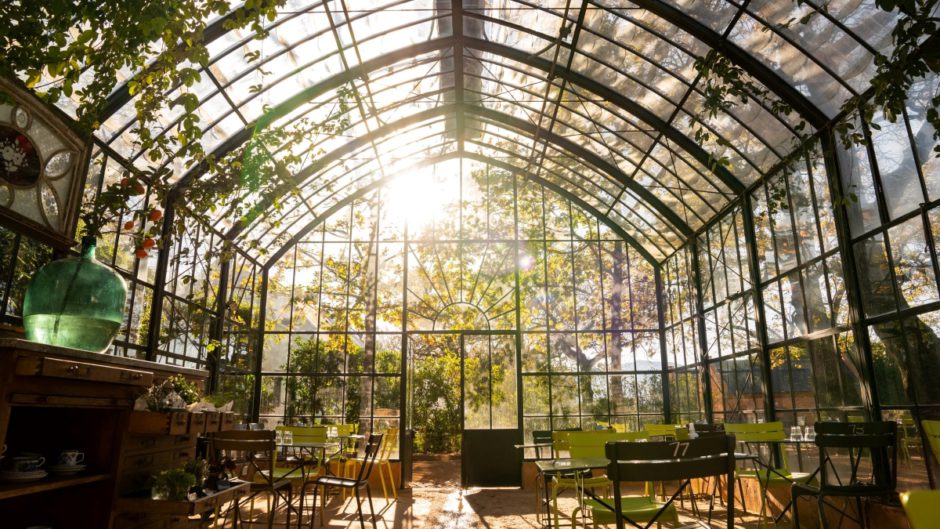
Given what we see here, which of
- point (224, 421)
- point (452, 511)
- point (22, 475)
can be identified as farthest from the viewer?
point (452, 511)

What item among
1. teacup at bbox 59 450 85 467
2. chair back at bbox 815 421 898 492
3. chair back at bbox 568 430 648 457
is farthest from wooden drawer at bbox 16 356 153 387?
chair back at bbox 815 421 898 492

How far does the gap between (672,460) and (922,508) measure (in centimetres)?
115

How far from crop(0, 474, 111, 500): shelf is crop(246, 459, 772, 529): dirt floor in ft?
12.2

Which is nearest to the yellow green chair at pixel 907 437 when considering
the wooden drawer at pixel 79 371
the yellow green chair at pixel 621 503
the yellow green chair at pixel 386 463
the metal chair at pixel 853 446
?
the metal chair at pixel 853 446

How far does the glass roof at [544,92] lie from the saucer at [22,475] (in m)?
3.21

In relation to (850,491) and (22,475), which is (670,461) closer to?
(850,491)

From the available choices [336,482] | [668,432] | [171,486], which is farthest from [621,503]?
[668,432]

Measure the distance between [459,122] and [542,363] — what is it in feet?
16.8

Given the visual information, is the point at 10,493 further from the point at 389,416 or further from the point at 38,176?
the point at 389,416

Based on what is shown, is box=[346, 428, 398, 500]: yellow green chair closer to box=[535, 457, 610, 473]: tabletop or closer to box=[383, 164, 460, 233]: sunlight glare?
box=[535, 457, 610, 473]: tabletop

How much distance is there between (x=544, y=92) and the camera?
10.0m

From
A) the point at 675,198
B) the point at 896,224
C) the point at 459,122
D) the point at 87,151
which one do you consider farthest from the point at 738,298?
the point at 87,151

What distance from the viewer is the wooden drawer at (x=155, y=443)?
360cm

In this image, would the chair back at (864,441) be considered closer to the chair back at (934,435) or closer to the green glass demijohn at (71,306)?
the chair back at (934,435)
